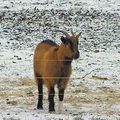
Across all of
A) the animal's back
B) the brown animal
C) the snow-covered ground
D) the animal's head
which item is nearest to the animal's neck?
the brown animal

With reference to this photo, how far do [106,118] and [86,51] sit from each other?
36.5 feet

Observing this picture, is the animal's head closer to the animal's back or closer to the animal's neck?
the animal's neck

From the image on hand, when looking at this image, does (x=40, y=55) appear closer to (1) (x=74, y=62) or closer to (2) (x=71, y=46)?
(2) (x=71, y=46)

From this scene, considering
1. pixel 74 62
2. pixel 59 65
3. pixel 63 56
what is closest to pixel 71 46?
pixel 63 56

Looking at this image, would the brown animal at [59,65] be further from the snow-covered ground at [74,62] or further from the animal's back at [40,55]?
the snow-covered ground at [74,62]

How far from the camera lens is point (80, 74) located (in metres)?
15.2

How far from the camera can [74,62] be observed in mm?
17297

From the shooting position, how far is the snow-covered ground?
407 inches

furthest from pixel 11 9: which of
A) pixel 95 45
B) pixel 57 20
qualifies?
pixel 95 45

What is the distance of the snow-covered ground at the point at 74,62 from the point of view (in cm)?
1033

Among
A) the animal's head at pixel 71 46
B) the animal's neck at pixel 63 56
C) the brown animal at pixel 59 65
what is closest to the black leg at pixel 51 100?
the brown animal at pixel 59 65

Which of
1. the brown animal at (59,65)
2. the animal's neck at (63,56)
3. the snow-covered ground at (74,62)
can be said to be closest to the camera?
the brown animal at (59,65)

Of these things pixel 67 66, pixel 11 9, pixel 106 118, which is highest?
pixel 11 9

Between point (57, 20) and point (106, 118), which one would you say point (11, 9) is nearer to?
point (57, 20)
